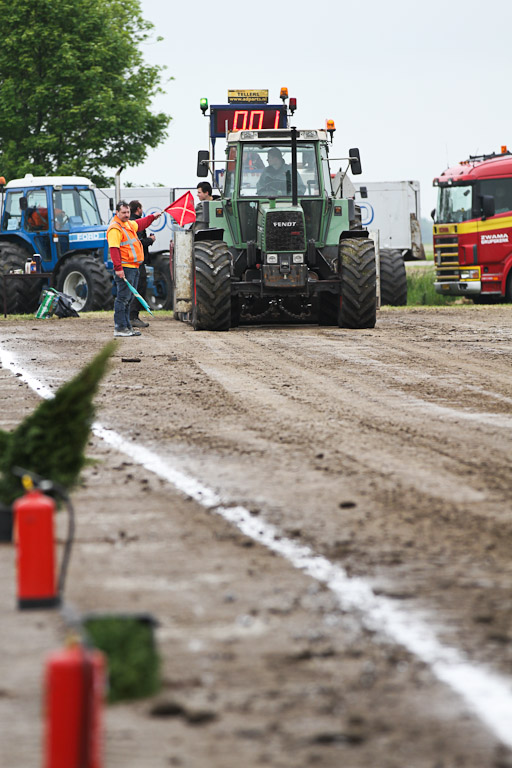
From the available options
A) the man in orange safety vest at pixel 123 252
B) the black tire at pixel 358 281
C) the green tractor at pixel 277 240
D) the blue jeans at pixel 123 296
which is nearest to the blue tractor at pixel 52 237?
the green tractor at pixel 277 240

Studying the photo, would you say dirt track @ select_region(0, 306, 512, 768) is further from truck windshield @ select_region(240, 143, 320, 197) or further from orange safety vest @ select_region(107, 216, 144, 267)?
truck windshield @ select_region(240, 143, 320, 197)

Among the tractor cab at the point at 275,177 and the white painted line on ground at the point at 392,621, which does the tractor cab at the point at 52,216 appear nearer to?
the tractor cab at the point at 275,177

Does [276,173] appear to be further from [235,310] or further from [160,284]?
[160,284]

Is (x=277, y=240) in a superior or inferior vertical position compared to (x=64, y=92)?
inferior

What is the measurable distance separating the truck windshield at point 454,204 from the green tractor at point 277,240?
26.4ft

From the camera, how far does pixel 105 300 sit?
2475 centimetres

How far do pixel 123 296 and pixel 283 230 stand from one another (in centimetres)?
302

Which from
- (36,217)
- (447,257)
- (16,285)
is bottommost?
(16,285)

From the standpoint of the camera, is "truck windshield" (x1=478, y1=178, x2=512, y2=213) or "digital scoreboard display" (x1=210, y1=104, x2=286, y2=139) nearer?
"digital scoreboard display" (x1=210, y1=104, x2=286, y2=139)

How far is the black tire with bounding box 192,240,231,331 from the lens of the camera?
725 inches

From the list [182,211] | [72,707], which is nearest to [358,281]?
[182,211]

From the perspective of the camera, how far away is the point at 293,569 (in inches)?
215

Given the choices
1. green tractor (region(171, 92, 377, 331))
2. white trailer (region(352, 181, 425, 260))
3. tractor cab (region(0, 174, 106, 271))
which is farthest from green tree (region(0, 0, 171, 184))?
green tractor (region(171, 92, 377, 331))

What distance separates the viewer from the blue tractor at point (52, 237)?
2528cm
